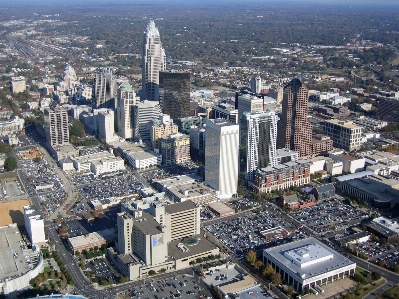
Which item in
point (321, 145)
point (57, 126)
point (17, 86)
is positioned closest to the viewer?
point (321, 145)

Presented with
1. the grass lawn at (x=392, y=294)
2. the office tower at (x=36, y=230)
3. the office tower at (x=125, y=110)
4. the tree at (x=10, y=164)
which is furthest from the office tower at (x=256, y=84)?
the grass lawn at (x=392, y=294)

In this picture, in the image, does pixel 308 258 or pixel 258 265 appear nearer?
pixel 308 258

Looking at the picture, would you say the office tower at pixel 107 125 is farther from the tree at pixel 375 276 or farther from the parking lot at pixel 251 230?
the tree at pixel 375 276

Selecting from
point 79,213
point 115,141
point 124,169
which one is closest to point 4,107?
point 115,141

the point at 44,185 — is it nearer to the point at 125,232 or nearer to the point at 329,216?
the point at 125,232

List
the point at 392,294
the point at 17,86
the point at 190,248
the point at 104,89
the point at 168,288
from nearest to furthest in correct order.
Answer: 1. the point at 392,294
2. the point at 168,288
3. the point at 190,248
4. the point at 104,89
5. the point at 17,86

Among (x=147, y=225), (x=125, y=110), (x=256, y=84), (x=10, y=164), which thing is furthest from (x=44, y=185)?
(x=256, y=84)
